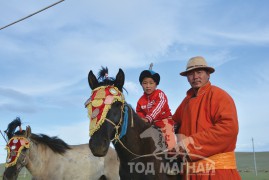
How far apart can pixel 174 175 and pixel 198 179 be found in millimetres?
539

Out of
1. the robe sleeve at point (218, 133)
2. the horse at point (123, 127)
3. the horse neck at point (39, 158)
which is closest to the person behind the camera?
the robe sleeve at point (218, 133)

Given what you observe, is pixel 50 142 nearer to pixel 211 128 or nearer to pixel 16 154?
pixel 16 154

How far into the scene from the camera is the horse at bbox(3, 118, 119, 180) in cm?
862

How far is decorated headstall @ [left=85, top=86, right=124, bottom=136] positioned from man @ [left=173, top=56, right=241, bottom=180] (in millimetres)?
915

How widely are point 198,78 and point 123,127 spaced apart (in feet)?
3.63

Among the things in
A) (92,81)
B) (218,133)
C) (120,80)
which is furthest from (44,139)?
(218,133)

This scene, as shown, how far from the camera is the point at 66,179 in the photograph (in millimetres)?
9508

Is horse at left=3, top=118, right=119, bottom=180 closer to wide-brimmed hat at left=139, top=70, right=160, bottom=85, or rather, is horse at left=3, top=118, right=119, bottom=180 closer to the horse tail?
the horse tail

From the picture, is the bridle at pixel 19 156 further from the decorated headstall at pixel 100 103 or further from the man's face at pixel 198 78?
the man's face at pixel 198 78

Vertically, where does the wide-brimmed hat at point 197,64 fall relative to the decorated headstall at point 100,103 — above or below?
above

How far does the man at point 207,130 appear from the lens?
3.48m

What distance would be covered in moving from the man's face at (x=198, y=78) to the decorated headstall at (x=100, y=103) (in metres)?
0.91

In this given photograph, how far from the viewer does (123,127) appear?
4035 mm

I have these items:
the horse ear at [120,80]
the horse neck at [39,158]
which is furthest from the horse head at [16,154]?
the horse ear at [120,80]
